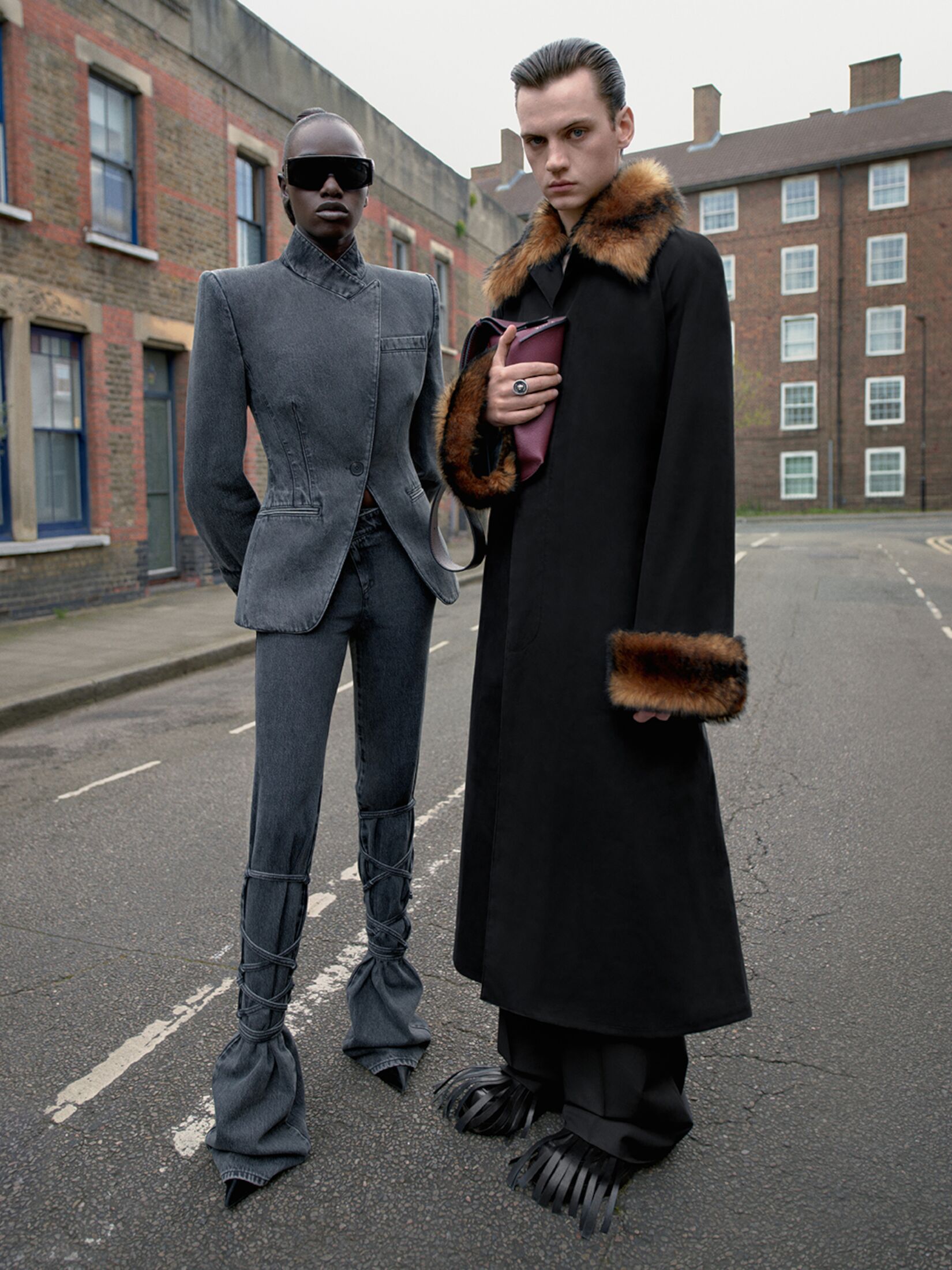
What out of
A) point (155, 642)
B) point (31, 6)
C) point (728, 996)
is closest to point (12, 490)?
point (155, 642)

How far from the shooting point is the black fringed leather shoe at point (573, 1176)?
220cm

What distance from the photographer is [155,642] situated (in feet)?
33.8

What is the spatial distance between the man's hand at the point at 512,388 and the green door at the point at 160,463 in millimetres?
12421

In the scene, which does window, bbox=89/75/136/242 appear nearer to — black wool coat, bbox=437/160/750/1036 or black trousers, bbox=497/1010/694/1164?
black wool coat, bbox=437/160/750/1036

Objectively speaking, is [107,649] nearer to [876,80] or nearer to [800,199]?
[800,199]

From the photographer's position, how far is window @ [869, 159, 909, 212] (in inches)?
1694

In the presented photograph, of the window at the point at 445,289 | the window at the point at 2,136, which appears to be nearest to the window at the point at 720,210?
the window at the point at 445,289

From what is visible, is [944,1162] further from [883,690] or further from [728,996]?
[883,690]

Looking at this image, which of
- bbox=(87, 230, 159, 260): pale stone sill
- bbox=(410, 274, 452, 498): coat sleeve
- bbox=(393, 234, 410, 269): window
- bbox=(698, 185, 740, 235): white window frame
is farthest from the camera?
bbox=(698, 185, 740, 235): white window frame

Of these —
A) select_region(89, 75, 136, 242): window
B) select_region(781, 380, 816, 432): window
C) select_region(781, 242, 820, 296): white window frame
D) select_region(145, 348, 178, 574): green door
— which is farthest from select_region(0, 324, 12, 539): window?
select_region(781, 242, 820, 296): white window frame

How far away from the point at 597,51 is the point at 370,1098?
2401mm

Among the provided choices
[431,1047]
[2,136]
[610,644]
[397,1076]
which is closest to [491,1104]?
[397,1076]

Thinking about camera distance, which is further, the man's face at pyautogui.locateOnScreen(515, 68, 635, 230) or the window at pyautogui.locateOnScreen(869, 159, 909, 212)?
the window at pyautogui.locateOnScreen(869, 159, 909, 212)

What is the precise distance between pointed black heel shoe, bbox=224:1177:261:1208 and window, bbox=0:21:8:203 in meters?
11.4
